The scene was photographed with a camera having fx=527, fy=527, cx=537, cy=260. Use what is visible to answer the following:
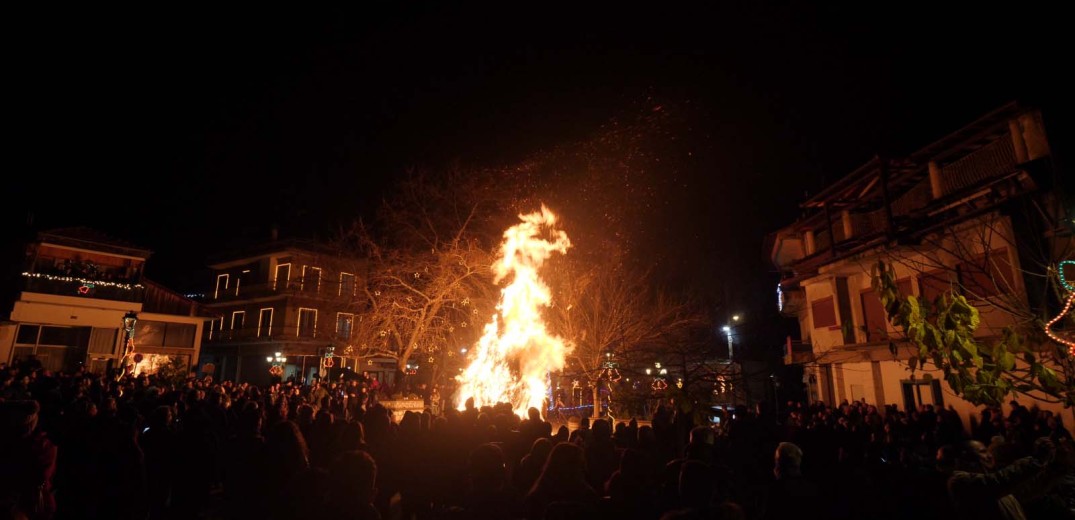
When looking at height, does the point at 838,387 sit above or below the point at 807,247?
below

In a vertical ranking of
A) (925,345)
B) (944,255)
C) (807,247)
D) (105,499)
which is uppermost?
(807,247)

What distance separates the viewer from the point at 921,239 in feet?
51.6

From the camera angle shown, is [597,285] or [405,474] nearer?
[405,474]

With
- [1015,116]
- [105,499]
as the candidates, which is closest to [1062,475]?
[105,499]

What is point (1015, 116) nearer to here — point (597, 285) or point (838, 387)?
point (838, 387)

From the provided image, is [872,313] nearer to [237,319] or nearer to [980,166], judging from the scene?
[980,166]

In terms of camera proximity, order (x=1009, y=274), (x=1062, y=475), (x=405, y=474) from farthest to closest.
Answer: (x=1009, y=274) → (x=405, y=474) → (x=1062, y=475)

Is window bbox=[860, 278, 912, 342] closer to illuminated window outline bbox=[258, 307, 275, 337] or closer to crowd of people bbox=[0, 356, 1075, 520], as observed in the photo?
crowd of people bbox=[0, 356, 1075, 520]

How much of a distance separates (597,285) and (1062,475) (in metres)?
18.2

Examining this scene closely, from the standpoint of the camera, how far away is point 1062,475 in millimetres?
3756

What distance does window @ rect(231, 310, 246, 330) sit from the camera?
138ft

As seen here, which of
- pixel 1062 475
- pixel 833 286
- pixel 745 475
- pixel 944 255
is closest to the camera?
pixel 1062 475

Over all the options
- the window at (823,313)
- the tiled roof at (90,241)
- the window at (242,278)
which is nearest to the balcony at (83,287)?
the tiled roof at (90,241)

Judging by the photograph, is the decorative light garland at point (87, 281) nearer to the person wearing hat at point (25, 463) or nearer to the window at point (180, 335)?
the window at point (180, 335)
